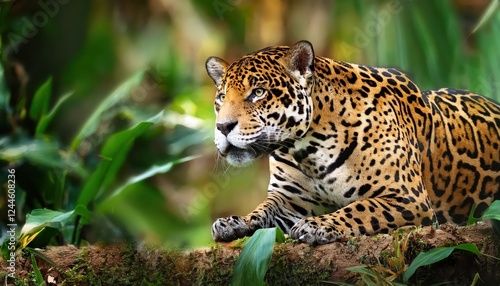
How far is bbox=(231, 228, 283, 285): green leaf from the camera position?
4836 mm

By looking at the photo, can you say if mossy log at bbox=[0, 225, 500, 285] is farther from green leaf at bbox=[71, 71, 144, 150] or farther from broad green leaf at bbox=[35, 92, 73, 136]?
broad green leaf at bbox=[35, 92, 73, 136]

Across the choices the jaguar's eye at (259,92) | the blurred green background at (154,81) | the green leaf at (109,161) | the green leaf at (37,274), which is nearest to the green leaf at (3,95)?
the blurred green background at (154,81)

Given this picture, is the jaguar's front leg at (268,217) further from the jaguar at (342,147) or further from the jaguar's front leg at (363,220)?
the jaguar's front leg at (363,220)

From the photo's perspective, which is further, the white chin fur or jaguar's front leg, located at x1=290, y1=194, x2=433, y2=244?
the white chin fur

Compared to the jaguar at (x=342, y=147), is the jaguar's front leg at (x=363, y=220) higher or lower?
lower

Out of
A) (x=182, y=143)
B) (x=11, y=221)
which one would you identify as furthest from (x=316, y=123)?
(x=11, y=221)

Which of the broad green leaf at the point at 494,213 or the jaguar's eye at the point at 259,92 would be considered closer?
the broad green leaf at the point at 494,213

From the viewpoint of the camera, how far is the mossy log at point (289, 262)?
4.95m

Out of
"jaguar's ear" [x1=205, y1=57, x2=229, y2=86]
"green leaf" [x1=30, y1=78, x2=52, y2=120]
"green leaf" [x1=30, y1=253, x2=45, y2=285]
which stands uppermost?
"jaguar's ear" [x1=205, y1=57, x2=229, y2=86]

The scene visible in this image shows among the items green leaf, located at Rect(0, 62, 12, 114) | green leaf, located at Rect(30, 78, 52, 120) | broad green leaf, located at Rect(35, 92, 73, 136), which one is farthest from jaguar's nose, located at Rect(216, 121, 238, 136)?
green leaf, located at Rect(0, 62, 12, 114)

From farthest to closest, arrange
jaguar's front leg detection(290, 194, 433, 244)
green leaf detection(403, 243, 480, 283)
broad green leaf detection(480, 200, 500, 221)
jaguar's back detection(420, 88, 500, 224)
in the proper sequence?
1. jaguar's back detection(420, 88, 500, 224)
2. jaguar's front leg detection(290, 194, 433, 244)
3. broad green leaf detection(480, 200, 500, 221)
4. green leaf detection(403, 243, 480, 283)

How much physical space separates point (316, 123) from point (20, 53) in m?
3.06

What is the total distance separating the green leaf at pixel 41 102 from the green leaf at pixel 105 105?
350 mm

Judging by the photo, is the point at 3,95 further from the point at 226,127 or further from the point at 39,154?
the point at 226,127
